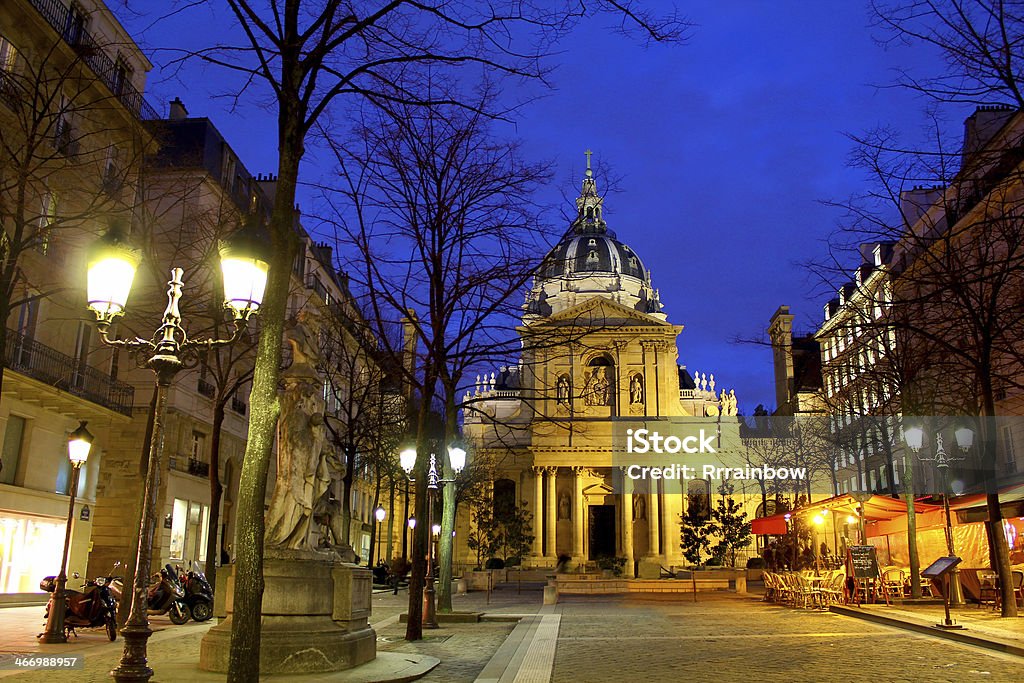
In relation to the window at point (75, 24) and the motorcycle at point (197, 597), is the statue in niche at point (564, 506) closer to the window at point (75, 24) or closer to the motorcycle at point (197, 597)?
the motorcycle at point (197, 597)

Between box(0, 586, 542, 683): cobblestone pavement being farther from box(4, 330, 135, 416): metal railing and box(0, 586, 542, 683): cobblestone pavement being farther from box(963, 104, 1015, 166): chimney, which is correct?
box(963, 104, 1015, 166): chimney

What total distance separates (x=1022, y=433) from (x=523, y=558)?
3639 centimetres

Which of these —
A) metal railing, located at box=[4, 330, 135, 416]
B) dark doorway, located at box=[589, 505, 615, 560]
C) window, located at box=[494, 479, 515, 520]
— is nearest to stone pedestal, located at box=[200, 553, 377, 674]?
metal railing, located at box=[4, 330, 135, 416]

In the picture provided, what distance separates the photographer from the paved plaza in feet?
33.2

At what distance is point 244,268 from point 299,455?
326cm

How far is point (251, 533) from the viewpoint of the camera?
646 centimetres

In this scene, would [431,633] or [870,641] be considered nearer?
[870,641]

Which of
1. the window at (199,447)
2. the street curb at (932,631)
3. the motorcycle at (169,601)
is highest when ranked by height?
the window at (199,447)

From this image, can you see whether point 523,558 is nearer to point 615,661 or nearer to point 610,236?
point 610,236

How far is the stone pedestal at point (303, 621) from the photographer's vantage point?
9.48 meters

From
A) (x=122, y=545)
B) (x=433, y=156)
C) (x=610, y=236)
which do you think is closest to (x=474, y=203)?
(x=433, y=156)

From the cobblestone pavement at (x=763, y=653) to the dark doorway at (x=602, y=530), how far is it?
44627mm

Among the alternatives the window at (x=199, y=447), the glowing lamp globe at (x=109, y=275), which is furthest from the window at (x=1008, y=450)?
the glowing lamp globe at (x=109, y=275)

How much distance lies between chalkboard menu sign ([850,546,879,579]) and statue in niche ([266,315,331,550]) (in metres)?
15.2
